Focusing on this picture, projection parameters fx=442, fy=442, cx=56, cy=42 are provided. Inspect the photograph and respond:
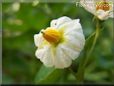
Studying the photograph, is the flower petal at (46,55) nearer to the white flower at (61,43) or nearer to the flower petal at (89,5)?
the white flower at (61,43)

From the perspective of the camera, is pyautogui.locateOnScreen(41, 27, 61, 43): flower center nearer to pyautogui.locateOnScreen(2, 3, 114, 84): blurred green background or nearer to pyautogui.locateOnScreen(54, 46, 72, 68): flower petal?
pyautogui.locateOnScreen(54, 46, 72, 68): flower petal

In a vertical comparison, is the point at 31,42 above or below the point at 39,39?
below

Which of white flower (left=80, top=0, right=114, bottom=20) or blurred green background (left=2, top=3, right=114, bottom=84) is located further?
blurred green background (left=2, top=3, right=114, bottom=84)

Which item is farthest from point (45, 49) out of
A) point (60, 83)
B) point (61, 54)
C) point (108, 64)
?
point (108, 64)

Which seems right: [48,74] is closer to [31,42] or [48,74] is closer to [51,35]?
[51,35]

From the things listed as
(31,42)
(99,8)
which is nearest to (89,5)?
(99,8)

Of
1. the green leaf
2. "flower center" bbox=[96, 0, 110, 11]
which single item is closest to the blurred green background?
the green leaf

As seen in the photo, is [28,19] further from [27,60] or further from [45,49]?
[45,49]
